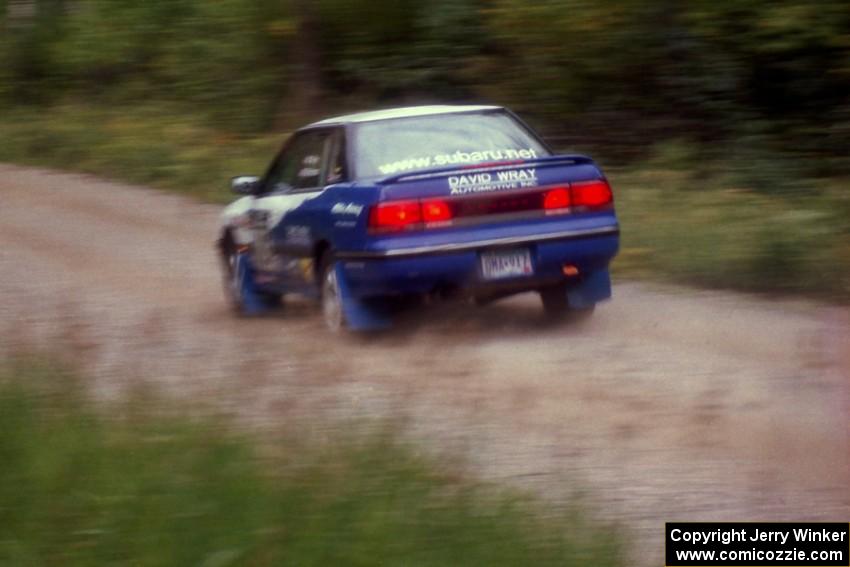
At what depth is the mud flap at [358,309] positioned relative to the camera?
9680mm

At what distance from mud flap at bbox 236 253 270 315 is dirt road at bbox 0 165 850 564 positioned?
0.66 feet

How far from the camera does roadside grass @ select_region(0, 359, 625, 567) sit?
5.20m

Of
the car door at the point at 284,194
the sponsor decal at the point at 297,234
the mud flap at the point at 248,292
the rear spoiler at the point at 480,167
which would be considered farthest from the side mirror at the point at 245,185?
the rear spoiler at the point at 480,167

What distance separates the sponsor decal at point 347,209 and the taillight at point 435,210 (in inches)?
16.0

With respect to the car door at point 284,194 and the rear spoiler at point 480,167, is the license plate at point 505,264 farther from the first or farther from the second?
the car door at point 284,194

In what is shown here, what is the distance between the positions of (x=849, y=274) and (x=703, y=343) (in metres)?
2.12

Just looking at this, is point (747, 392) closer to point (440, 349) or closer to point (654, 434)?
point (654, 434)

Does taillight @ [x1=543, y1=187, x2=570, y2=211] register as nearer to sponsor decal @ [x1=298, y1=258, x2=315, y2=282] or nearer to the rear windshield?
the rear windshield

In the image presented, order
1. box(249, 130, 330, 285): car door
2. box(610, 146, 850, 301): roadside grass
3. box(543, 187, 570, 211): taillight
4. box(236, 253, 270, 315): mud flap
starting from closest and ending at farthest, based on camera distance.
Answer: box(543, 187, 570, 211): taillight
box(249, 130, 330, 285): car door
box(610, 146, 850, 301): roadside grass
box(236, 253, 270, 315): mud flap

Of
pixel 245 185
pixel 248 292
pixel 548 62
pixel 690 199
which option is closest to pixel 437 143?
pixel 245 185

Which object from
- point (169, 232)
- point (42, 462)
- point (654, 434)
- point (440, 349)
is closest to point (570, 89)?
point (169, 232)

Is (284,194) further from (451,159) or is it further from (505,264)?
(505,264)

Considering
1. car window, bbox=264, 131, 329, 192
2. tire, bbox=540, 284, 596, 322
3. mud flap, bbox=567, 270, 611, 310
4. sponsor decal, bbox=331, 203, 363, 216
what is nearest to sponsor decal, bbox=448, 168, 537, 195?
sponsor decal, bbox=331, 203, 363, 216

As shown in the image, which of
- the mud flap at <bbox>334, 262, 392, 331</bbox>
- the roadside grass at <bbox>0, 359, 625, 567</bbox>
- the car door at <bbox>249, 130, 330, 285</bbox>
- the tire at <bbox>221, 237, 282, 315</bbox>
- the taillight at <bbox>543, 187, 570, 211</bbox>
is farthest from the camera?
the tire at <bbox>221, 237, 282, 315</bbox>
